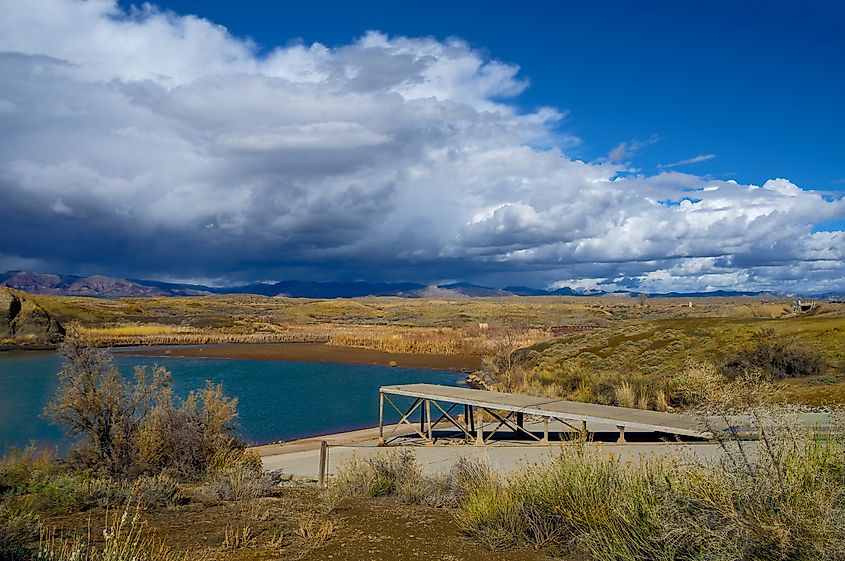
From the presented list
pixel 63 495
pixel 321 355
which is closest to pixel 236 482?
pixel 63 495

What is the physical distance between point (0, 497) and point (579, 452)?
7.84 m

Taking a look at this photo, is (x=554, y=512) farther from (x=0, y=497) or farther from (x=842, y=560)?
(x=0, y=497)

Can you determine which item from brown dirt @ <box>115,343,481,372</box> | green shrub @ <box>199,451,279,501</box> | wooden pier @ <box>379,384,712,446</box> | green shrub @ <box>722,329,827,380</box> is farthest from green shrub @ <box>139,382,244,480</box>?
brown dirt @ <box>115,343,481,372</box>

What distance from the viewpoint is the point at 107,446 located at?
10.9 metres

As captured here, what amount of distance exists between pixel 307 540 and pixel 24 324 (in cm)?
6737

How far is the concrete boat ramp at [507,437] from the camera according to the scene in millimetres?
13359

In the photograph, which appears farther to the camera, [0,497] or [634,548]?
[0,497]

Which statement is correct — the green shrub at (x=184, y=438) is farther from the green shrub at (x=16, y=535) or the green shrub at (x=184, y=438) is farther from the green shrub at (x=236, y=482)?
the green shrub at (x=16, y=535)

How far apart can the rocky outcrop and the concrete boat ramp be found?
51361 millimetres

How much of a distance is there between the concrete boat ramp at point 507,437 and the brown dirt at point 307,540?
2.11m

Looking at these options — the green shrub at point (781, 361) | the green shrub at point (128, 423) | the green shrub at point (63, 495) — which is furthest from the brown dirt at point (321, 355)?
the green shrub at point (63, 495)

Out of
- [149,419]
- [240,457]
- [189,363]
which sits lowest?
[189,363]

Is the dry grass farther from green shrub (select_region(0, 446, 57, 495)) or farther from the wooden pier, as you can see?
the wooden pier

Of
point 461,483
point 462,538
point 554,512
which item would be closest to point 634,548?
point 554,512
